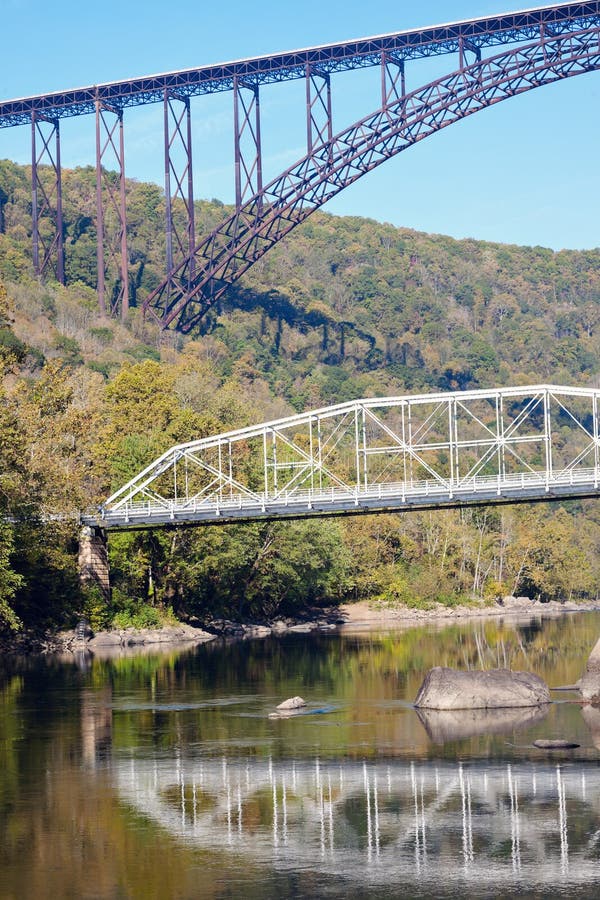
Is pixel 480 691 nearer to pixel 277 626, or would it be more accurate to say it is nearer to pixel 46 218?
pixel 277 626

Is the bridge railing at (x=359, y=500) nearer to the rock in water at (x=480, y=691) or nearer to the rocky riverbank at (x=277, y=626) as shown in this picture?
the rocky riverbank at (x=277, y=626)

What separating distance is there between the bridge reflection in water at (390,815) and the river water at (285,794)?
6 cm

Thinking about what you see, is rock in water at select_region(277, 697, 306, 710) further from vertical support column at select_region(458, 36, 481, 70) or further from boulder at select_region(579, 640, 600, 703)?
vertical support column at select_region(458, 36, 481, 70)

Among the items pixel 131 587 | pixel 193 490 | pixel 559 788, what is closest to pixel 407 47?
pixel 193 490

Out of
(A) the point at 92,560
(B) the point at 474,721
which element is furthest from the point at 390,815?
(A) the point at 92,560

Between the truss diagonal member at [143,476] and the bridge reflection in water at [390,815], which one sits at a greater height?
the truss diagonal member at [143,476]

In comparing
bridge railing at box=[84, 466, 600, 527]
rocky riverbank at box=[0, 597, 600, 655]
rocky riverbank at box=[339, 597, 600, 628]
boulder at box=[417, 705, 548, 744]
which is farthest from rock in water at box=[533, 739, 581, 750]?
rocky riverbank at box=[339, 597, 600, 628]

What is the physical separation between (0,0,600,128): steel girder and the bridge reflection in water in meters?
74.9

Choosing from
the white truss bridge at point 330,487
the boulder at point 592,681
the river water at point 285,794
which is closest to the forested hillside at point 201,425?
the white truss bridge at point 330,487

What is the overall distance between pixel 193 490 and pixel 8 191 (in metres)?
101

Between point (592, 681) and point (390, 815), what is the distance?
17404 mm

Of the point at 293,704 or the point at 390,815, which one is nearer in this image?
the point at 390,815

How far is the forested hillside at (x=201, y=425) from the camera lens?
225 feet

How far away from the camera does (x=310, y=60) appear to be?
10362 cm
